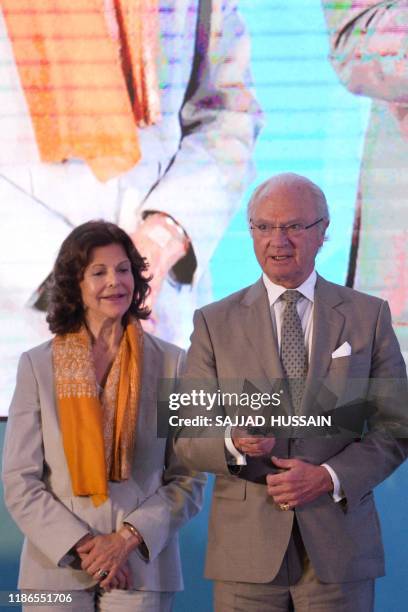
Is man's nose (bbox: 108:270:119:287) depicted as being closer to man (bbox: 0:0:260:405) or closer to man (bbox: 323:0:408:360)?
man (bbox: 0:0:260:405)

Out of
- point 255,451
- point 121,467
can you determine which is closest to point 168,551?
point 121,467

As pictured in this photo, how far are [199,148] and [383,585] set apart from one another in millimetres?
1829

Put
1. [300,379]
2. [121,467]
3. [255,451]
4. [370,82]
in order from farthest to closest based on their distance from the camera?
[370,82]
[121,467]
[300,379]
[255,451]

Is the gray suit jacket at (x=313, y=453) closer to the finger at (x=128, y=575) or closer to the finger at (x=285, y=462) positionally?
the finger at (x=285, y=462)

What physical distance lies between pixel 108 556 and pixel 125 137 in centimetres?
169

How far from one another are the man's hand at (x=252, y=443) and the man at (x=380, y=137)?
1.50 metres

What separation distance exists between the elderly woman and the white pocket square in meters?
0.61

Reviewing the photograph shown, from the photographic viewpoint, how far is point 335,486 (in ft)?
6.79

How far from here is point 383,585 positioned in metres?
3.57

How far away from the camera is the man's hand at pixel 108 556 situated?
2350 mm

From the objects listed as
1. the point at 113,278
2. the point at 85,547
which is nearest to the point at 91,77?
the point at 113,278

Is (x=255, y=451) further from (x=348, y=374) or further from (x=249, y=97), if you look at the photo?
(x=249, y=97)

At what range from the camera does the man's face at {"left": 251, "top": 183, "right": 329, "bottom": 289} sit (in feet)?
7.20

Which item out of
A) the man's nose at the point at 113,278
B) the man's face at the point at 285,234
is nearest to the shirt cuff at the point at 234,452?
the man's face at the point at 285,234
